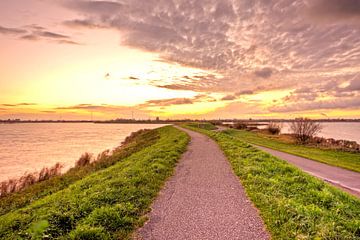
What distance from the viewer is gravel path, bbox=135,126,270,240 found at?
611cm

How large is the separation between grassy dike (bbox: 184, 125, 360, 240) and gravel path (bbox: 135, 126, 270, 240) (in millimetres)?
455

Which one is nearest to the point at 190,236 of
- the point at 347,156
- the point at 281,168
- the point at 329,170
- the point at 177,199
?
the point at 177,199

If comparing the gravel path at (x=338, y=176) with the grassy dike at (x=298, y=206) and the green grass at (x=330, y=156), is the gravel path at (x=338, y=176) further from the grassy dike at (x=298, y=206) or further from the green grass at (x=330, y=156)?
the grassy dike at (x=298, y=206)

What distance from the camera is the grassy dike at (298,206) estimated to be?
6.07 metres

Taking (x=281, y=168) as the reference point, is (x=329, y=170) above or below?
below

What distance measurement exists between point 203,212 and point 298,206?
3.00m

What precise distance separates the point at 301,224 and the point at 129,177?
7.34 meters

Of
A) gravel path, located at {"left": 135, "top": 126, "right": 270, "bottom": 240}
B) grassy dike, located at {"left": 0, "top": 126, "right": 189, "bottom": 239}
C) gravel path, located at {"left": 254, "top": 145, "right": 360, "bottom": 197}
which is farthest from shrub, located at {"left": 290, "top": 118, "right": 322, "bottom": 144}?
grassy dike, located at {"left": 0, "top": 126, "right": 189, "bottom": 239}

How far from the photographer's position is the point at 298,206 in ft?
24.4

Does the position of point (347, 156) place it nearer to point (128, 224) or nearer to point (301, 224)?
point (301, 224)

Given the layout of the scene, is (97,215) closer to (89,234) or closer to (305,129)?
(89,234)

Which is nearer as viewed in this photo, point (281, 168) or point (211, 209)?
point (211, 209)

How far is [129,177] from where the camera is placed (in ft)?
36.2

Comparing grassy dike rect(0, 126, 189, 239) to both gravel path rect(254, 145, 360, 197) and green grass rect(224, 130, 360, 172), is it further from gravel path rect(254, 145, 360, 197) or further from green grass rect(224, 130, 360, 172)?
green grass rect(224, 130, 360, 172)
